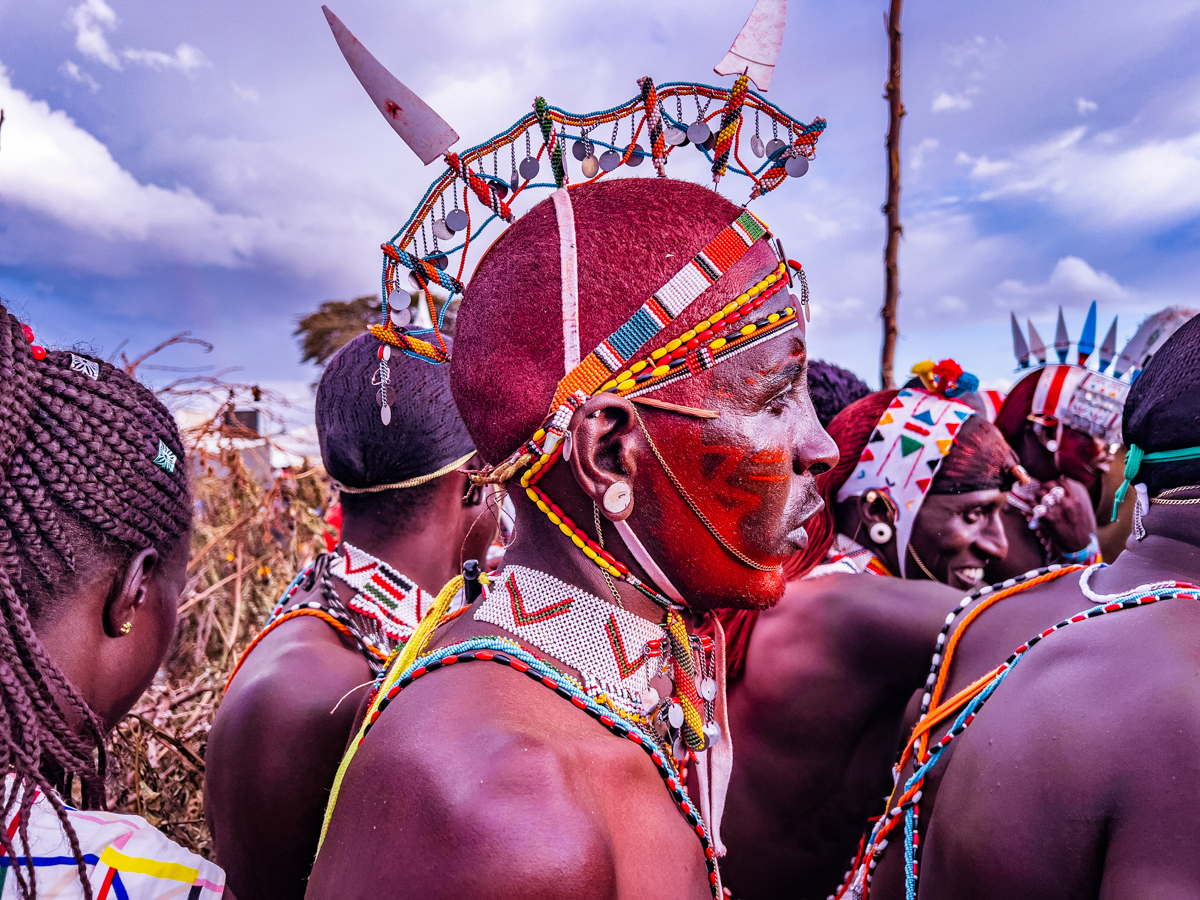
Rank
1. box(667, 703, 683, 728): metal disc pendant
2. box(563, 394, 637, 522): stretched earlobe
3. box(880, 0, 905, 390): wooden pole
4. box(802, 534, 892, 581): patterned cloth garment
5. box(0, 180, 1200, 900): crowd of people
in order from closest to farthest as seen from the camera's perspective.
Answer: box(0, 180, 1200, 900): crowd of people < box(563, 394, 637, 522): stretched earlobe < box(667, 703, 683, 728): metal disc pendant < box(802, 534, 892, 581): patterned cloth garment < box(880, 0, 905, 390): wooden pole

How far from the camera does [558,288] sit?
1696 mm

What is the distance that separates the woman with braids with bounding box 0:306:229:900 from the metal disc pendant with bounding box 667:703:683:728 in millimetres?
971

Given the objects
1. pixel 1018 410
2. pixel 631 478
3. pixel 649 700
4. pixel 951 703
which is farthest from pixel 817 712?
pixel 1018 410

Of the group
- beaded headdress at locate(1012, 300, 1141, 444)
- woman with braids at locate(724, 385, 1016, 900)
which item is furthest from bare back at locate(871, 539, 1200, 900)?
beaded headdress at locate(1012, 300, 1141, 444)

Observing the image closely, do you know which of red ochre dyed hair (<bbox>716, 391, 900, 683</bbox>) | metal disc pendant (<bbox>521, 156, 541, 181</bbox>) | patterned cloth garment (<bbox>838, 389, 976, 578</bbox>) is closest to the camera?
metal disc pendant (<bbox>521, 156, 541, 181</bbox>)

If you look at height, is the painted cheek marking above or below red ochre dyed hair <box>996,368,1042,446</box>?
below

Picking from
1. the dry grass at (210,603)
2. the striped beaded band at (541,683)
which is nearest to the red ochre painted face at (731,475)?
the striped beaded band at (541,683)

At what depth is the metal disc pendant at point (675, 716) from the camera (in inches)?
68.9

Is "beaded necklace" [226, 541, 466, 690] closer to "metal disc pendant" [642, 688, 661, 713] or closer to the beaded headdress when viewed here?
"metal disc pendant" [642, 688, 661, 713]

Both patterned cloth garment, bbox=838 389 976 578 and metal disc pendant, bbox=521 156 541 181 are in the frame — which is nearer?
metal disc pendant, bbox=521 156 541 181

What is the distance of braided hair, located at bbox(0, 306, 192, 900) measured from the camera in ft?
4.84

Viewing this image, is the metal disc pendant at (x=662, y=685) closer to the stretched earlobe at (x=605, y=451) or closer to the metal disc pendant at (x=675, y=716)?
the metal disc pendant at (x=675, y=716)

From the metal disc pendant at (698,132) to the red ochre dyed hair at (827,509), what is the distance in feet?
3.94

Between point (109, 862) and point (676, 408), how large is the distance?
4.60 feet
